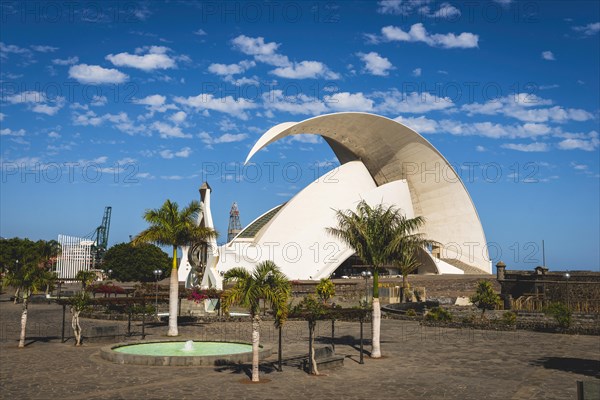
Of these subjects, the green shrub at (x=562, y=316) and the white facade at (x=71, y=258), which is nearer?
the green shrub at (x=562, y=316)

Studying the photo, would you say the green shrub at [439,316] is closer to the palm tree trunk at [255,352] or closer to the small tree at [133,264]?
the palm tree trunk at [255,352]

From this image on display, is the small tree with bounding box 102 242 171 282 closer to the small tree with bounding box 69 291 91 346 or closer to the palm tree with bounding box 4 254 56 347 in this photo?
the palm tree with bounding box 4 254 56 347

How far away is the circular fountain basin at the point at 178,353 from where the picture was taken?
13383mm

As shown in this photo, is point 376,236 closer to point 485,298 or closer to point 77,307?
point 77,307

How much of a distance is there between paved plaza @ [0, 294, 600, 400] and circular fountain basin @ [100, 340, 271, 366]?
31 cm

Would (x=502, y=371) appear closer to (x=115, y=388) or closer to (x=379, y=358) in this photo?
(x=379, y=358)

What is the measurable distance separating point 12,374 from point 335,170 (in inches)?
1628

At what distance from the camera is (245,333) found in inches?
834

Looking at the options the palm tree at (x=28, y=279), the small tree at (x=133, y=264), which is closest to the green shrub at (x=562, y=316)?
the palm tree at (x=28, y=279)

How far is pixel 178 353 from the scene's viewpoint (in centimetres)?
1541

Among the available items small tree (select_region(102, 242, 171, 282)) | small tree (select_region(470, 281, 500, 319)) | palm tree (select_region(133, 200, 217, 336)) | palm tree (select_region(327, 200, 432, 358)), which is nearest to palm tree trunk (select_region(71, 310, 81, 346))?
palm tree (select_region(133, 200, 217, 336))

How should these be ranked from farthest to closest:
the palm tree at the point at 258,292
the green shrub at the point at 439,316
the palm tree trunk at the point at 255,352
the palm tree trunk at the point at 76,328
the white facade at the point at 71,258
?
the white facade at the point at 71,258 → the green shrub at the point at 439,316 → the palm tree trunk at the point at 76,328 → the palm tree at the point at 258,292 → the palm tree trunk at the point at 255,352

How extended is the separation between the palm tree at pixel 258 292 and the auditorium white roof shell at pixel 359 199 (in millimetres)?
30661

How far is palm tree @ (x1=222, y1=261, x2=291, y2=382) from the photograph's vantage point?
11.8m
